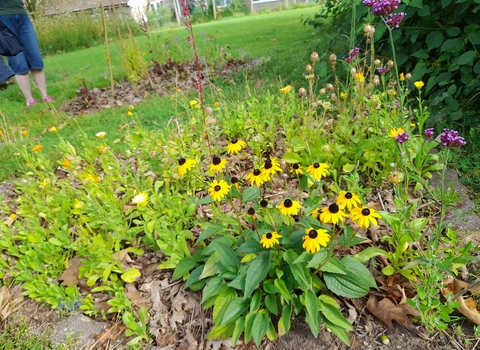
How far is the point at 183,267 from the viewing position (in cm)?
155

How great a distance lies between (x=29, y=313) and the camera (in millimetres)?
1667

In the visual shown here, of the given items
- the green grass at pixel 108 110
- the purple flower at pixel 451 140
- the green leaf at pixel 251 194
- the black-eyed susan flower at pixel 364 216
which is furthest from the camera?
the green grass at pixel 108 110

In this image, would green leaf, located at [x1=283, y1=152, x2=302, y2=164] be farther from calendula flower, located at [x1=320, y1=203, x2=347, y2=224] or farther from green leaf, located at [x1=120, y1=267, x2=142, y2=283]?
green leaf, located at [x1=120, y1=267, x2=142, y2=283]

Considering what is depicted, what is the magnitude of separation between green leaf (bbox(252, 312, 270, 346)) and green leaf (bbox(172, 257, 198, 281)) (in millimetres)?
426

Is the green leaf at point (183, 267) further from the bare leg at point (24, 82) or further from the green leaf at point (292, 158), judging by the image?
the bare leg at point (24, 82)

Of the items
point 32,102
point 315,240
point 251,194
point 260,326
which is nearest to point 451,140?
point 315,240

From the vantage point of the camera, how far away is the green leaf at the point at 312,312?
1188 millimetres

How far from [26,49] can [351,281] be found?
189 inches

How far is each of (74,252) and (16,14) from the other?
367cm

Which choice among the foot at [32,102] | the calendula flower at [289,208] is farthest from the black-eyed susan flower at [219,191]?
the foot at [32,102]

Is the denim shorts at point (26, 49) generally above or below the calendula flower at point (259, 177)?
above

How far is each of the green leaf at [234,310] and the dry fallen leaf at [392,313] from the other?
560 millimetres

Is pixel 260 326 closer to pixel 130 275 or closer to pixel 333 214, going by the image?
pixel 333 214

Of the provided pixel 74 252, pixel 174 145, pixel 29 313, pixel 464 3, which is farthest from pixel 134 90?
pixel 464 3
